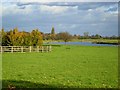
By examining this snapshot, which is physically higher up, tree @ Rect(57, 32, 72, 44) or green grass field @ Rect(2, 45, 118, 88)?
tree @ Rect(57, 32, 72, 44)

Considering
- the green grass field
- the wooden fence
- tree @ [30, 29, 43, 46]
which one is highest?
tree @ [30, 29, 43, 46]

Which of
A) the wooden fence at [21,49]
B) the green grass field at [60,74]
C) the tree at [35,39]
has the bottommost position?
the green grass field at [60,74]

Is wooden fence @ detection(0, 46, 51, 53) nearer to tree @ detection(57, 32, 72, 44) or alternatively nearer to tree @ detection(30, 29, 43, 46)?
tree @ detection(30, 29, 43, 46)

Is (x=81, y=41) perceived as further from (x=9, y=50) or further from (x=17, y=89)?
(x=17, y=89)

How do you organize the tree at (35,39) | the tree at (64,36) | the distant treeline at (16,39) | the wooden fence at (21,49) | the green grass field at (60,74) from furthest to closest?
the tree at (64,36) → the tree at (35,39) → the distant treeline at (16,39) → the wooden fence at (21,49) → the green grass field at (60,74)

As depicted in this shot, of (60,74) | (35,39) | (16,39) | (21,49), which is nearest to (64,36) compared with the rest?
(35,39)

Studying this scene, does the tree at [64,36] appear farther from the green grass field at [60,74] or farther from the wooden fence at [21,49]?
the green grass field at [60,74]

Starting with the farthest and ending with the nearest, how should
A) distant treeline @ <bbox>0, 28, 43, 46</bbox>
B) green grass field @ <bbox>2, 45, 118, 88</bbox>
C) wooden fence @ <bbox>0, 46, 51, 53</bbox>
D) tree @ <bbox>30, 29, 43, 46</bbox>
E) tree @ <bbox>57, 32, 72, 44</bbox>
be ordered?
tree @ <bbox>57, 32, 72, 44</bbox> → tree @ <bbox>30, 29, 43, 46</bbox> → distant treeline @ <bbox>0, 28, 43, 46</bbox> → wooden fence @ <bbox>0, 46, 51, 53</bbox> → green grass field @ <bbox>2, 45, 118, 88</bbox>

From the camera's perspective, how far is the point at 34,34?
6444 centimetres

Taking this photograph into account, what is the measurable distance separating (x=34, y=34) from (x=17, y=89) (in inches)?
2138

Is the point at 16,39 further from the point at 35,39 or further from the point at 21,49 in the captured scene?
the point at 21,49

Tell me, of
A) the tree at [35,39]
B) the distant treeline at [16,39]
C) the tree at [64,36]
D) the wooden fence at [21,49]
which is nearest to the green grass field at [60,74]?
the wooden fence at [21,49]

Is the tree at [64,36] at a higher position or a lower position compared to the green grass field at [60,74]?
higher

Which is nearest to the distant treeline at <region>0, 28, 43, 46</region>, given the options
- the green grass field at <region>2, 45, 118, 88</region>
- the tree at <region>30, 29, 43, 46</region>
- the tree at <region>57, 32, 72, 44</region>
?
the tree at <region>30, 29, 43, 46</region>
